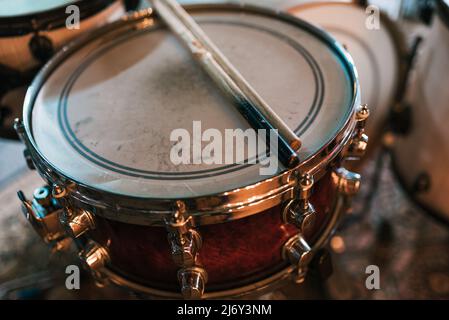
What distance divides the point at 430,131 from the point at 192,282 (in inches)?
30.8

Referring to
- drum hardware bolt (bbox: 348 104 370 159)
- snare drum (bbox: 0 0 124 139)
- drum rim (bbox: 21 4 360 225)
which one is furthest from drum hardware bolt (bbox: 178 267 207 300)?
snare drum (bbox: 0 0 124 139)

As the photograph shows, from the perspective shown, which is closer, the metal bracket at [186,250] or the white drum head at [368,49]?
the metal bracket at [186,250]

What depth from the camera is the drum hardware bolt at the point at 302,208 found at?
656 mm

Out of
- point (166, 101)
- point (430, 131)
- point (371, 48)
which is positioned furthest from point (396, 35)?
point (166, 101)

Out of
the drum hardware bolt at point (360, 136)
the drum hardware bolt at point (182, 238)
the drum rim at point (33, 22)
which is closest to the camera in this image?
the drum hardware bolt at point (182, 238)

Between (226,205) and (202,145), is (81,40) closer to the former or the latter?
(202,145)

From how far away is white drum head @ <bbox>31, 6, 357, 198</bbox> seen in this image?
697mm

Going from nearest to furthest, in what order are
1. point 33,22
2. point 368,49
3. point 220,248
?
point 220,248 < point 33,22 < point 368,49

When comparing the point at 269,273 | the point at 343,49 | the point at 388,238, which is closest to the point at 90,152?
the point at 269,273

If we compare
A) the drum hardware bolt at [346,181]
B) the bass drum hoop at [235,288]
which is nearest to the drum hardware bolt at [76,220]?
the bass drum hoop at [235,288]

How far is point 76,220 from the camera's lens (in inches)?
27.8

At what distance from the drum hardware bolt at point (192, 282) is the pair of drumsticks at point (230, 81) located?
0.79ft

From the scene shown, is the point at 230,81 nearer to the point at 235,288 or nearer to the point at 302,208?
the point at 302,208

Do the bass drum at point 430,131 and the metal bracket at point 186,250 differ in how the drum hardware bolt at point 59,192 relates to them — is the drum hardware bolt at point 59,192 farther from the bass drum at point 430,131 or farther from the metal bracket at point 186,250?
the bass drum at point 430,131
